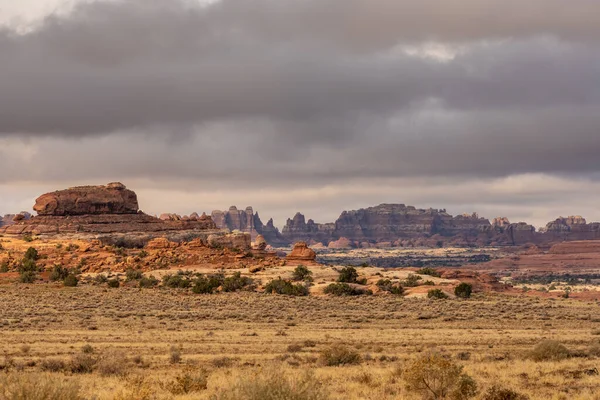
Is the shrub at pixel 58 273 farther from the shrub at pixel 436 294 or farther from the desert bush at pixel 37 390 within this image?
the desert bush at pixel 37 390

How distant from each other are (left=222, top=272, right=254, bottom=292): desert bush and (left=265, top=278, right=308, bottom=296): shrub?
2.73 m

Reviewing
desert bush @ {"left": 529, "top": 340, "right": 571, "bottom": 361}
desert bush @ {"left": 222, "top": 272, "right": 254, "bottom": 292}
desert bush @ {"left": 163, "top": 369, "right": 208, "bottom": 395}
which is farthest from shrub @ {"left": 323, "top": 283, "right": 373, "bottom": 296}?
desert bush @ {"left": 163, "top": 369, "right": 208, "bottom": 395}

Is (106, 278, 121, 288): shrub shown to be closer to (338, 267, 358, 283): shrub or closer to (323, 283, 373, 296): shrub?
(323, 283, 373, 296): shrub

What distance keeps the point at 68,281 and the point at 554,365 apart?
6477 cm

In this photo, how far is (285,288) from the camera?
259 feet

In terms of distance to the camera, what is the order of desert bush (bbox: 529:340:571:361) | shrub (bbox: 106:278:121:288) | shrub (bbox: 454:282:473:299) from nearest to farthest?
1. desert bush (bbox: 529:340:571:361)
2. shrub (bbox: 454:282:473:299)
3. shrub (bbox: 106:278:121:288)

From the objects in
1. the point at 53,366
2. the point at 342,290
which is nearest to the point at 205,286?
the point at 342,290

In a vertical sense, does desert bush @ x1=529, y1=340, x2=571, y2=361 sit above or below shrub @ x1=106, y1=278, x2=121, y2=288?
below

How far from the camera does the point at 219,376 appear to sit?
2506 cm

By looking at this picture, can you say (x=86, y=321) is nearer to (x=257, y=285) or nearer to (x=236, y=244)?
(x=257, y=285)

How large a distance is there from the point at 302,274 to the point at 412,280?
12653 mm

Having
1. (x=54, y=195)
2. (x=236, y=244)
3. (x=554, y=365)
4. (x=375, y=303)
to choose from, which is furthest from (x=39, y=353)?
(x=54, y=195)

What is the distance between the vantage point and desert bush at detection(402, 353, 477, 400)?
20.8 meters

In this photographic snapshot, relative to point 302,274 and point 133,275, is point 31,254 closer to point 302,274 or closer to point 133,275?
point 133,275
